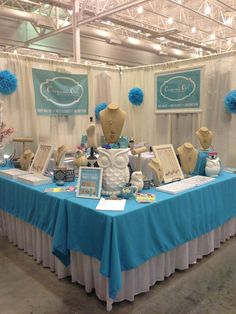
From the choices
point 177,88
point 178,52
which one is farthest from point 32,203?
point 178,52

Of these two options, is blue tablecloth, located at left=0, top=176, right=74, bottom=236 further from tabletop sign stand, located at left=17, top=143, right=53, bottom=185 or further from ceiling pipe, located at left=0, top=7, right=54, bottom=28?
ceiling pipe, located at left=0, top=7, right=54, bottom=28

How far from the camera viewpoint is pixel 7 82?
3.37 metres

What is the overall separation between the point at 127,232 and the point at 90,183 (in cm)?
50

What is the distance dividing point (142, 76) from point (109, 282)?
3.79m

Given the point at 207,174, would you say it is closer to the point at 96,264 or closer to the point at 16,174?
the point at 96,264

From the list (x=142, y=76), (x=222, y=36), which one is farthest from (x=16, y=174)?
(x=222, y=36)

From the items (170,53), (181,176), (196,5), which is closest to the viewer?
(181,176)

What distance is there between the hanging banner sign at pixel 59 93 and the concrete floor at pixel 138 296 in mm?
2236

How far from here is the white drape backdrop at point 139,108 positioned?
3.66 metres

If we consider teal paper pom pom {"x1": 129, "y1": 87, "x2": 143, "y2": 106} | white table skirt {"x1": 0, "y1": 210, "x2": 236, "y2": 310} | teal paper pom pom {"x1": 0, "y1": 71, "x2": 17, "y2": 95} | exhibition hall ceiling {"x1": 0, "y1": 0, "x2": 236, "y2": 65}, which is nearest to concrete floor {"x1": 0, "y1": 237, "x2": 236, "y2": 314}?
white table skirt {"x1": 0, "y1": 210, "x2": 236, "y2": 310}

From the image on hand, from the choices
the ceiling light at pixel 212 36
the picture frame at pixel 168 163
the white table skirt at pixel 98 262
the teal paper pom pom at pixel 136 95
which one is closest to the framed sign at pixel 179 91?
the teal paper pom pom at pixel 136 95

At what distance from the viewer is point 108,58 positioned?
6566mm

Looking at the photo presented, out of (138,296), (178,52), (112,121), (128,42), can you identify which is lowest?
(138,296)

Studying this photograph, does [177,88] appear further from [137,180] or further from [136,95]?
[137,180]
